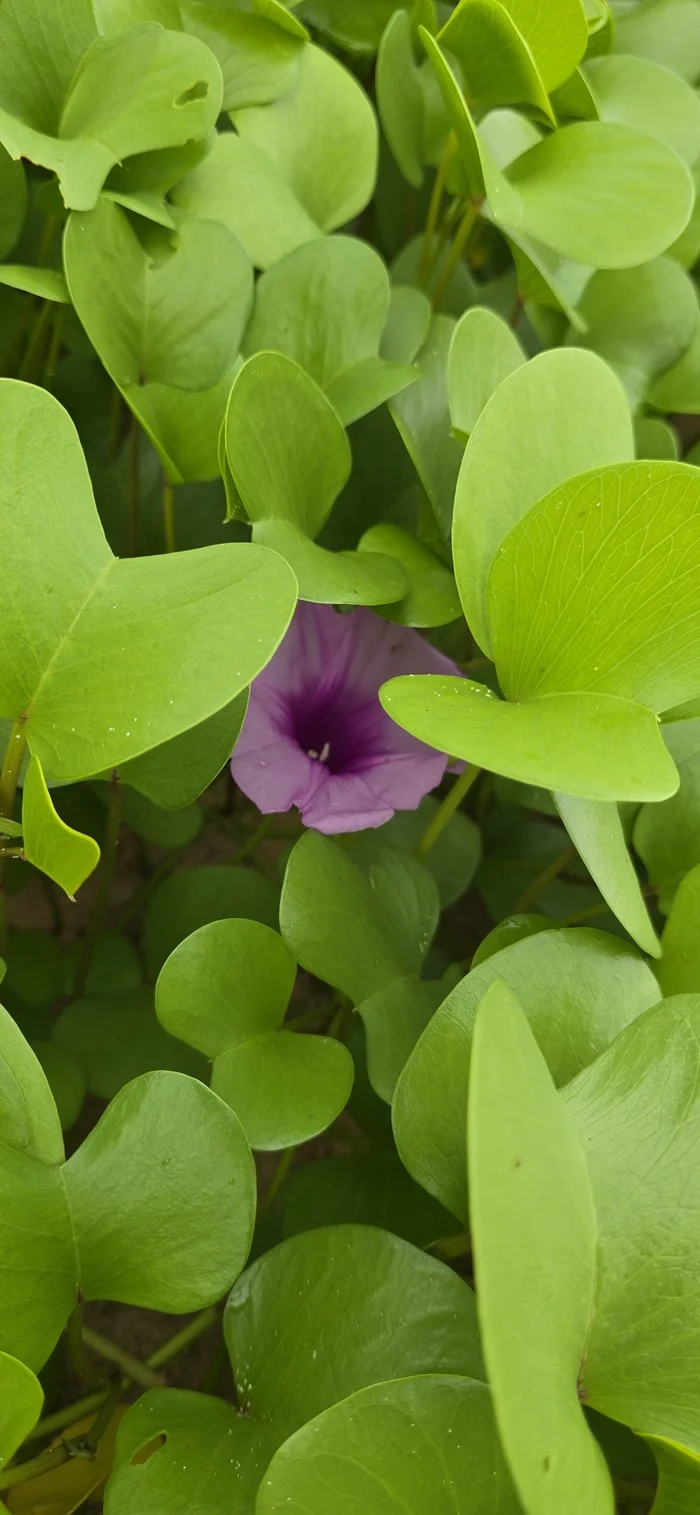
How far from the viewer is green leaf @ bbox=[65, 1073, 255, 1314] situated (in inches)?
12.7

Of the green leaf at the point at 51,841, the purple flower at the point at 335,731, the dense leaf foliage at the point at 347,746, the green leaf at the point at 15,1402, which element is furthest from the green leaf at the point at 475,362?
the green leaf at the point at 15,1402

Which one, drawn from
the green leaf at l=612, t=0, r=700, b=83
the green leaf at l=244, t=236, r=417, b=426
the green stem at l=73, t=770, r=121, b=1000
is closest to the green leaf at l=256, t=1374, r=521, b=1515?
the green stem at l=73, t=770, r=121, b=1000

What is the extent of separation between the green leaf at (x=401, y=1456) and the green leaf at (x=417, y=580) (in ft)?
0.83

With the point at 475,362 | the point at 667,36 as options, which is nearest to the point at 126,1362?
the point at 475,362

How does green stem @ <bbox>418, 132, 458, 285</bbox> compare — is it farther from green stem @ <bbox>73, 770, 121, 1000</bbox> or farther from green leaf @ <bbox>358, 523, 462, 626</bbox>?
green stem @ <bbox>73, 770, 121, 1000</bbox>

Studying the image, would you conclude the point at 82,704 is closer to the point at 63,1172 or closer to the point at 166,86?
the point at 63,1172

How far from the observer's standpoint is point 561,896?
1.94 feet

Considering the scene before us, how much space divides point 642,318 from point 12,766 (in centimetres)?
37

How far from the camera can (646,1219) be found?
0.30 metres

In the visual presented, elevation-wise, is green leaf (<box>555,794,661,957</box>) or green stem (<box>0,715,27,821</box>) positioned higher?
green stem (<box>0,715,27,821</box>)

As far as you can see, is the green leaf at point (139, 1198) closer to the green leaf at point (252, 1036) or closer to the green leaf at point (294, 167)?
the green leaf at point (252, 1036)

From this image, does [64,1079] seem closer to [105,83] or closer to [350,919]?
[350,919]

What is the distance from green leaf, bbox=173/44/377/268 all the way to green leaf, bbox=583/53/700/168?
115 millimetres

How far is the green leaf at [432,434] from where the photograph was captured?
45 cm
